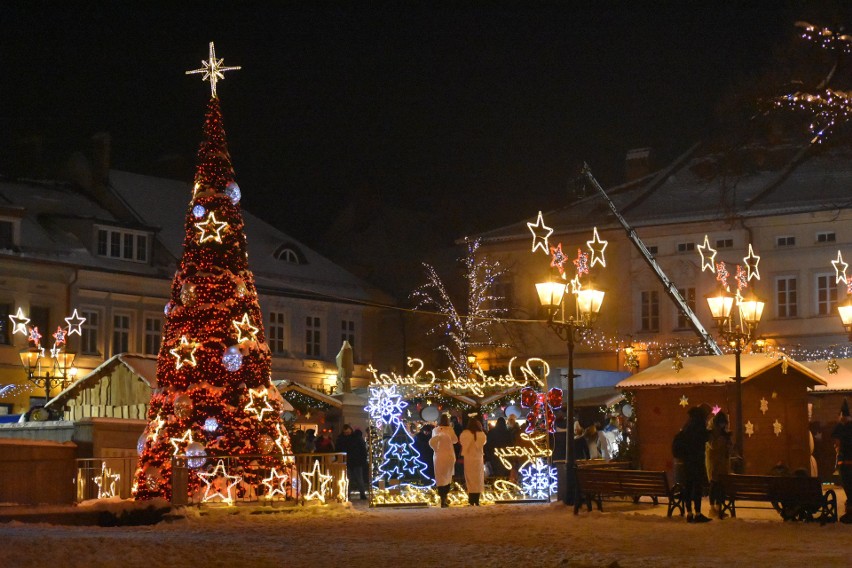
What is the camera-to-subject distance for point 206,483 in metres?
22.2

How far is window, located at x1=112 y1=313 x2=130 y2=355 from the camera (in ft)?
157

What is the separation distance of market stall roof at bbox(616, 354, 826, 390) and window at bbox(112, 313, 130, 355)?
25531mm

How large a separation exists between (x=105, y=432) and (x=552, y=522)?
30.0 feet

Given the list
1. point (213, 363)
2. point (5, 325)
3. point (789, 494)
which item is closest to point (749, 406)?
point (789, 494)

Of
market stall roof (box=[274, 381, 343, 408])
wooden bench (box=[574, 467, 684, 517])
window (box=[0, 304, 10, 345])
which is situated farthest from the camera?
window (box=[0, 304, 10, 345])

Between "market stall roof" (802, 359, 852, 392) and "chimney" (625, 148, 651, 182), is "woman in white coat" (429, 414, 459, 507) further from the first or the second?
"chimney" (625, 148, 651, 182)

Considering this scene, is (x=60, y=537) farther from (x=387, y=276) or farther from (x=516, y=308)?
(x=387, y=276)

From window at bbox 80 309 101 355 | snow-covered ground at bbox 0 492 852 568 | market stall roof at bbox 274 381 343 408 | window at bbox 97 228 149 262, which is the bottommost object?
snow-covered ground at bbox 0 492 852 568

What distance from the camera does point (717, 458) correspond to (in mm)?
19688

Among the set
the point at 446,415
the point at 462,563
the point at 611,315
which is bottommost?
the point at 462,563

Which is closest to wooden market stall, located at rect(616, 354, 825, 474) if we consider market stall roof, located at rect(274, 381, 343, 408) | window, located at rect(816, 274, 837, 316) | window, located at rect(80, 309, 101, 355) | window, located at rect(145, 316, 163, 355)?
market stall roof, located at rect(274, 381, 343, 408)

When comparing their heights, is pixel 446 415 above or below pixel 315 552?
above

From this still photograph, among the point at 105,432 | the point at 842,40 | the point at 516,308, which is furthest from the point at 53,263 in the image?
the point at 842,40

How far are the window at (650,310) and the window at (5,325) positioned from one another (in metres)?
22.9
